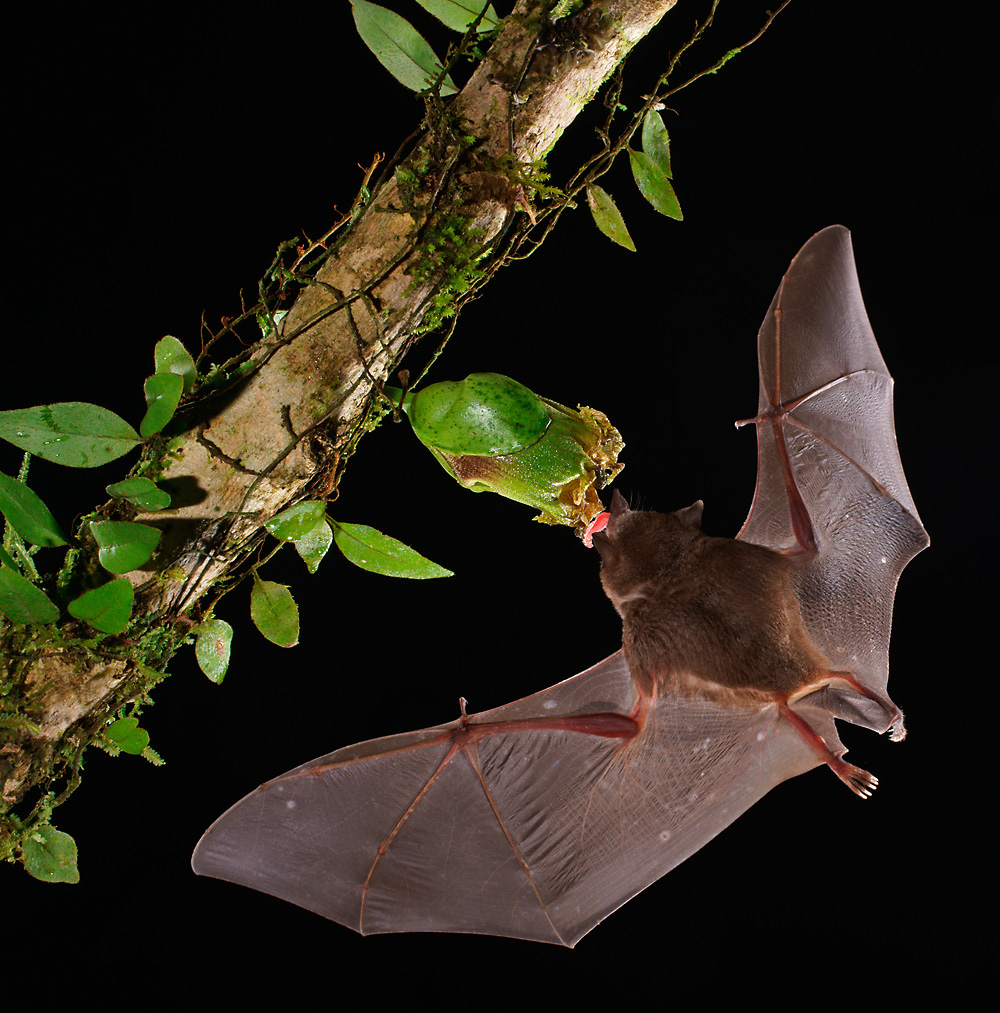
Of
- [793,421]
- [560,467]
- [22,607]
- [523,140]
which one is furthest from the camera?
[793,421]

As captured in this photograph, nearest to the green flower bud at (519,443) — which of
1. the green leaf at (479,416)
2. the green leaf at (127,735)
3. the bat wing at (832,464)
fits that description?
the green leaf at (479,416)

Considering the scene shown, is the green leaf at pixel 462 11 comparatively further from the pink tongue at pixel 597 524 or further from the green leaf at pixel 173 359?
the pink tongue at pixel 597 524

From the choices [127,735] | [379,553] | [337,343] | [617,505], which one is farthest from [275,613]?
[617,505]

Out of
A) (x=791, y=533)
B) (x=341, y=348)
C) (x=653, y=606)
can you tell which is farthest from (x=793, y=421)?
(x=341, y=348)

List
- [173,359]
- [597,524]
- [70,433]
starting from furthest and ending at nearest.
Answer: [597,524] → [173,359] → [70,433]

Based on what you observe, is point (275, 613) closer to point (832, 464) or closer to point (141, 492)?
point (141, 492)

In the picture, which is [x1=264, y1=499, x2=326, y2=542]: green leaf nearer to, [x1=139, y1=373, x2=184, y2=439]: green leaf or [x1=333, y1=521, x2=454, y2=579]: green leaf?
[x1=333, y1=521, x2=454, y2=579]: green leaf

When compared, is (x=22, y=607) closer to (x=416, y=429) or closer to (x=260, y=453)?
(x=260, y=453)
